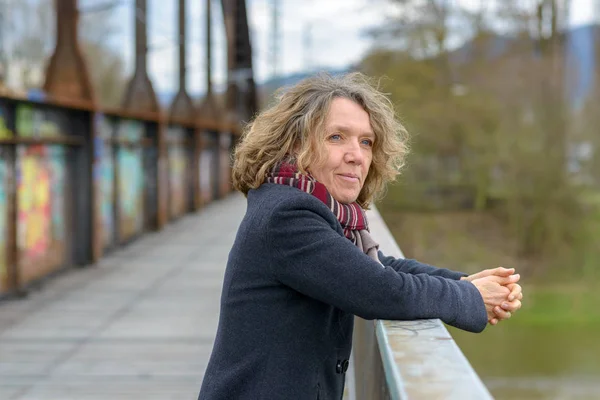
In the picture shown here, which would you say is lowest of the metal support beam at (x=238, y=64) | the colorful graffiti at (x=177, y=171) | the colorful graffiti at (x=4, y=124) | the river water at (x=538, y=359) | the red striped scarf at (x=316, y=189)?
the river water at (x=538, y=359)

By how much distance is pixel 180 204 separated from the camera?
53.6ft

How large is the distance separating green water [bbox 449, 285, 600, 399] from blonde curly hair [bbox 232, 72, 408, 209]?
69.0 feet

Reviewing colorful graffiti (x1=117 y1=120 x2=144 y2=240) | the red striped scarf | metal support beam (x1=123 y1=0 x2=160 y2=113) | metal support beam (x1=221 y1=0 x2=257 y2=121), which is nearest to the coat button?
the red striped scarf

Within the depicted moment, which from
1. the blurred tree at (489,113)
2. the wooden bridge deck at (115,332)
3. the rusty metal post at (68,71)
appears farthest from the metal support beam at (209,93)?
the wooden bridge deck at (115,332)

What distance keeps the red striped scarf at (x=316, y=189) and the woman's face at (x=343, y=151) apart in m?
0.04

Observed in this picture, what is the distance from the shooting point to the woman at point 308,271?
6.81ft

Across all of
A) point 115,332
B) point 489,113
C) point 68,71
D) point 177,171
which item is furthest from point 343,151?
point 489,113

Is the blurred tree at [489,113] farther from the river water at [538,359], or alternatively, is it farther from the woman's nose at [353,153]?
the woman's nose at [353,153]

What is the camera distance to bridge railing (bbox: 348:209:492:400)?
1575 millimetres

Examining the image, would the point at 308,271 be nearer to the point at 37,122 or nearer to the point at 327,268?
the point at 327,268

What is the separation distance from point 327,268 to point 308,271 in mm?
39

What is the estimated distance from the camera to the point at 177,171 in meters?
15.9

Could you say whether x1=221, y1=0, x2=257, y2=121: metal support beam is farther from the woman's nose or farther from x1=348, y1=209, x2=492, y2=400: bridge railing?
x1=348, y1=209, x2=492, y2=400: bridge railing

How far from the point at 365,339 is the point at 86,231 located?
6.75m
